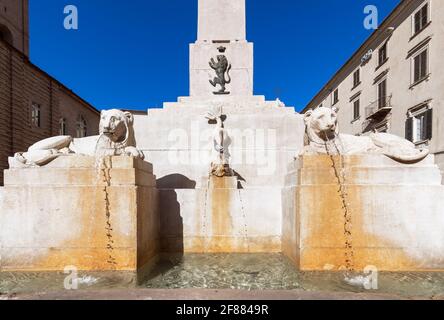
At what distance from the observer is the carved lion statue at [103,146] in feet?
17.2

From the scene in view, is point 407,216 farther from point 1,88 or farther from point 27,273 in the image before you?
point 1,88

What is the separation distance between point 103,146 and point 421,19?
86.4 ft

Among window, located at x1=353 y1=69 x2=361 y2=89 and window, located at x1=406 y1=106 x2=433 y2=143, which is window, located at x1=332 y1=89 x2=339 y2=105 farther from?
window, located at x1=406 y1=106 x2=433 y2=143

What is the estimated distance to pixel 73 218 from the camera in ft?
16.4

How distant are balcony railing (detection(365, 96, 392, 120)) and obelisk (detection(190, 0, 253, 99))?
1938 centimetres

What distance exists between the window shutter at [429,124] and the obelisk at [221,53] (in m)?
16.1

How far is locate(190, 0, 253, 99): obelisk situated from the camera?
428 inches

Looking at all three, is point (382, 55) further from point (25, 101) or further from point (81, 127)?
point (81, 127)

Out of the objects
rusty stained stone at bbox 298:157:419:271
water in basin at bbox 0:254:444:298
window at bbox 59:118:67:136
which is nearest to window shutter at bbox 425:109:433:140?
water in basin at bbox 0:254:444:298

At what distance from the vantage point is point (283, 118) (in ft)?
29.2

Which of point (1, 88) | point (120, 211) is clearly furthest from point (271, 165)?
point (1, 88)

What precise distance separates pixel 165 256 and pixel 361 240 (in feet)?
15.1

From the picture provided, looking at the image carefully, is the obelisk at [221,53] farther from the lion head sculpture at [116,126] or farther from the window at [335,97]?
the window at [335,97]

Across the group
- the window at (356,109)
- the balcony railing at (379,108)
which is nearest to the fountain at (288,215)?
the balcony railing at (379,108)
